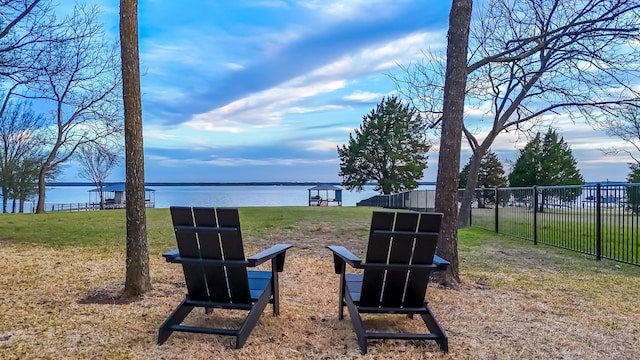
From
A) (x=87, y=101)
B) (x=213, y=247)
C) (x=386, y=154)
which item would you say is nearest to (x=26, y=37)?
(x=213, y=247)

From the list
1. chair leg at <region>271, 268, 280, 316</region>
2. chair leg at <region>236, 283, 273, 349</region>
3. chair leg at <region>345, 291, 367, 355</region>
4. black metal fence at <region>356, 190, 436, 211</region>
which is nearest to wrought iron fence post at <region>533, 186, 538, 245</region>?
black metal fence at <region>356, 190, 436, 211</region>

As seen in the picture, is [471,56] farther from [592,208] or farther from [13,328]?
[13,328]

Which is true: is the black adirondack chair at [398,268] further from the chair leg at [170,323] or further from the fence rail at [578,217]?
the fence rail at [578,217]

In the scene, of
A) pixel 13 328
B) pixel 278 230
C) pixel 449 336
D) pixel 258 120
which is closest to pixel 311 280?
pixel 449 336

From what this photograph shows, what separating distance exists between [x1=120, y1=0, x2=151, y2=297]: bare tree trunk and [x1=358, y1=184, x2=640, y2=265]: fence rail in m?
6.36

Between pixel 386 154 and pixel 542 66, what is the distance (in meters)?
28.8

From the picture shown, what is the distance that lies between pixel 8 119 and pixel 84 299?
991 inches

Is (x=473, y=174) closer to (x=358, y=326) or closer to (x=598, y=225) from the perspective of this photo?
(x=598, y=225)

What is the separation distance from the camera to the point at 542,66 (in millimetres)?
9742

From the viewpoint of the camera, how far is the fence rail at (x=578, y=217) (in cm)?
623

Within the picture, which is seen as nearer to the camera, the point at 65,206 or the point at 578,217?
the point at 578,217

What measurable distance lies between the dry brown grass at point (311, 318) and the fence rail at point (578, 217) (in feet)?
3.98

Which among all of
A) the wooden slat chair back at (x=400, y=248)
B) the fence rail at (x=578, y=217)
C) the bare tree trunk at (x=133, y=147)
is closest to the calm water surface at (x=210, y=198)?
the fence rail at (x=578, y=217)

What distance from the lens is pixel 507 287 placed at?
4.64m
